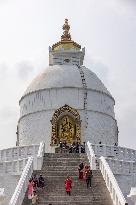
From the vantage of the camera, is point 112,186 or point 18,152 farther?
point 18,152

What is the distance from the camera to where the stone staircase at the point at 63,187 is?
2300 cm

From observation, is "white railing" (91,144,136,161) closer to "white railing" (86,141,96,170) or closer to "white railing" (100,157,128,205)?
"white railing" (86,141,96,170)

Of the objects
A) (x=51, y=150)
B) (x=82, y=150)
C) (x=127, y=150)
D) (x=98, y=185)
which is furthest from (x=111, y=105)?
(x=98, y=185)

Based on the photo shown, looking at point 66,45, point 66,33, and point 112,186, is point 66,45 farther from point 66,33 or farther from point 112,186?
point 112,186

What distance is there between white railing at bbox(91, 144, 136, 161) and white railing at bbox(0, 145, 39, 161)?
379cm

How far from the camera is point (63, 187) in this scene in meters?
25.1

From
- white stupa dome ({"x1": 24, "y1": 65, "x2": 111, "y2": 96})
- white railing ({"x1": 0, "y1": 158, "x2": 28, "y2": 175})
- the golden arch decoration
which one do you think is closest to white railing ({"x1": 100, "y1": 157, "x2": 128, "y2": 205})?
white railing ({"x1": 0, "y1": 158, "x2": 28, "y2": 175})

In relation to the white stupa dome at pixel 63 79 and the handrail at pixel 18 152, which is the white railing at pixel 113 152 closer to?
the handrail at pixel 18 152

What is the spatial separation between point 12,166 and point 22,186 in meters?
6.84

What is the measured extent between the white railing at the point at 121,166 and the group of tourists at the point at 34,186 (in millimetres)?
5501

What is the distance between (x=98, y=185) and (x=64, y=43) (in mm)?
28511

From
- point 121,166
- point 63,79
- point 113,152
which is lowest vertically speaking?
point 121,166

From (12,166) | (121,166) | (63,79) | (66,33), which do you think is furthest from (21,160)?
(66,33)

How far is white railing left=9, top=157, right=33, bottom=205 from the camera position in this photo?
21.6m
